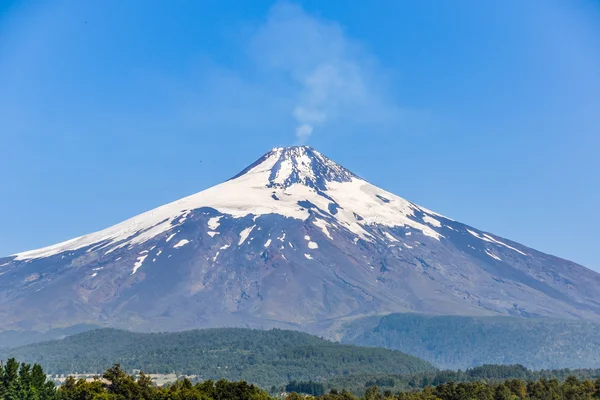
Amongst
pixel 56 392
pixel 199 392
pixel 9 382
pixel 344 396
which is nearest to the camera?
pixel 9 382

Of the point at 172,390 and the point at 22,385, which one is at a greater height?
the point at 172,390

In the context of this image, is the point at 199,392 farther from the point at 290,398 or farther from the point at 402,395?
the point at 402,395

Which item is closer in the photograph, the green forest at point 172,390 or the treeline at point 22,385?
the treeline at point 22,385

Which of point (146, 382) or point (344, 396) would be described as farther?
point (344, 396)

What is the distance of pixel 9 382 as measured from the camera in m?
104

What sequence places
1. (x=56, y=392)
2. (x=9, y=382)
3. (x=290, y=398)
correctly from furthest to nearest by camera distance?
(x=290, y=398) < (x=56, y=392) < (x=9, y=382)

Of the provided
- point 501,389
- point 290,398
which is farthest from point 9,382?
point 501,389

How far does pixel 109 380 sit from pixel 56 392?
34.3ft

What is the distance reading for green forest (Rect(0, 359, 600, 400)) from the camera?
346 ft

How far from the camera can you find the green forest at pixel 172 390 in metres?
105

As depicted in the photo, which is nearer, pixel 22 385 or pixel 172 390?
pixel 22 385

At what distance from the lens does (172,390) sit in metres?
123

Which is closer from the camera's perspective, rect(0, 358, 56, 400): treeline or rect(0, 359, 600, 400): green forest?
rect(0, 358, 56, 400): treeline

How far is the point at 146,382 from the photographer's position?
12356 centimetres
